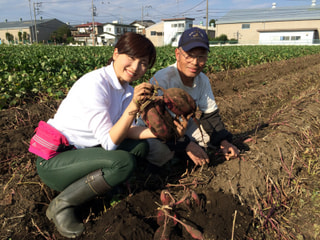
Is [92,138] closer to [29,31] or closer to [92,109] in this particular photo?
[92,109]

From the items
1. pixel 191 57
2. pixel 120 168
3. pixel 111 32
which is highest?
pixel 111 32

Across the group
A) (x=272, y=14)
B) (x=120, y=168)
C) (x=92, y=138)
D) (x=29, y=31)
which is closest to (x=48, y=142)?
(x=92, y=138)

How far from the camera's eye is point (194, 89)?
2.50 meters

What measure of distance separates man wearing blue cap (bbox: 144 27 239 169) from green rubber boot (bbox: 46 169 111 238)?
23.6 inches

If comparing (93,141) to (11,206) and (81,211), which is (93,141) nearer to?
(81,211)

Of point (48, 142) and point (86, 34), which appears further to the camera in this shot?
point (86, 34)

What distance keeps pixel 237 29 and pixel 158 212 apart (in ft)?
181

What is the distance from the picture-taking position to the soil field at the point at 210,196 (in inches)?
70.6

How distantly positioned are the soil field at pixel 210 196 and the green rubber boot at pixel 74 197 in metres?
0.11

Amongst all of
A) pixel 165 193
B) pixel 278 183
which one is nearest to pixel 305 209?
pixel 278 183

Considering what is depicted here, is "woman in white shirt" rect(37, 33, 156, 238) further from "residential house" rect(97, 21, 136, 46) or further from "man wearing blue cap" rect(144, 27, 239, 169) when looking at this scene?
"residential house" rect(97, 21, 136, 46)

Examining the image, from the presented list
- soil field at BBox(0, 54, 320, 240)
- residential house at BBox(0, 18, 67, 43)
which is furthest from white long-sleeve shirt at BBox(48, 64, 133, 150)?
residential house at BBox(0, 18, 67, 43)

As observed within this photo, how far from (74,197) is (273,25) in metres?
54.8

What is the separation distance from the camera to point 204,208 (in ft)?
6.38
